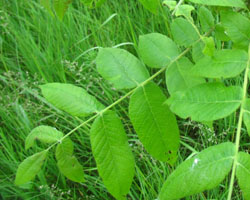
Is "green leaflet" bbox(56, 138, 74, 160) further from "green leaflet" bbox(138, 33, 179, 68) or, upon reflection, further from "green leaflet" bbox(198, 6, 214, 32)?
"green leaflet" bbox(198, 6, 214, 32)

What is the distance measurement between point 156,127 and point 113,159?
3.8 inches

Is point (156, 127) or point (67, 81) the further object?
point (67, 81)

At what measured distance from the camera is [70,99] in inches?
26.9

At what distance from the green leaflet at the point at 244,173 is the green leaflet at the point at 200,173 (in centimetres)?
1

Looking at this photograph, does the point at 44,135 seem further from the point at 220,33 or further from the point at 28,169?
the point at 220,33

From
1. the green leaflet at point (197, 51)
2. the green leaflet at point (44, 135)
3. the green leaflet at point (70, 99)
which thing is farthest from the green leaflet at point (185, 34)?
the green leaflet at point (44, 135)

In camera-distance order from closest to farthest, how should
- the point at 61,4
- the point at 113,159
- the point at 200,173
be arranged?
1. the point at 200,173
2. the point at 113,159
3. the point at 61,4

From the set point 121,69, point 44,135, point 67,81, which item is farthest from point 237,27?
point 67,81

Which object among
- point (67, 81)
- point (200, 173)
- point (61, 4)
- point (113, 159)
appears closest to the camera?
point (200, 173)

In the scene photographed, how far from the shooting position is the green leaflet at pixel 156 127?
24.9 inches

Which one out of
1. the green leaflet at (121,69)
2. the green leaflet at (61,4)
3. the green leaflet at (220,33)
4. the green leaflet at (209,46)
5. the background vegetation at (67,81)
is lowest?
the background vegetation at (67,81)

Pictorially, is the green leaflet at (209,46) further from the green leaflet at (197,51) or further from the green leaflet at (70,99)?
the green leaflet at (70,99)

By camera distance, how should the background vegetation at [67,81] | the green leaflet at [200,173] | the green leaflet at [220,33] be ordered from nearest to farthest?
1. the green leaflet at [200,173]
2. the green leaflet at [220,33]
3. the background vegetation at [67,81]

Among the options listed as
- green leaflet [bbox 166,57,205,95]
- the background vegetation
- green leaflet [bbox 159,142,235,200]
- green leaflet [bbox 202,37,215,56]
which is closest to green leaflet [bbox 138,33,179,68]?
green leaflet [bbox 166,57,205,95]
